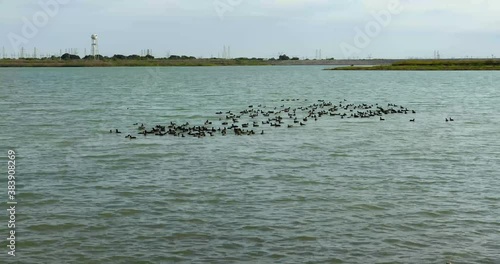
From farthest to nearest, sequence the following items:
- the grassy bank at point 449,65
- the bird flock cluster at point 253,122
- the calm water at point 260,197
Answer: the grassy bank at point 449,65
the bird flock cluster at point 253,122
the calm water at point 260,197

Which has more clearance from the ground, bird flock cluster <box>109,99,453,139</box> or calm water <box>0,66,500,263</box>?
bird flock cluster <box>109,99,453,139</box>

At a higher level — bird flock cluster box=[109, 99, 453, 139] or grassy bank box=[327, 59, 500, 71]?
grassy bank box=[327, 59, 500, 71]

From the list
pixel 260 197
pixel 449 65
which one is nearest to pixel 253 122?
pixel 260 197

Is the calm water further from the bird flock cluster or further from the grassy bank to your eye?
the grassy bank

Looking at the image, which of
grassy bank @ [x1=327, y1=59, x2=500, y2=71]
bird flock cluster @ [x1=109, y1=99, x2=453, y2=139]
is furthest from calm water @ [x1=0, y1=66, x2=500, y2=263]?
grassy bank @ [x1=327, y1=59, x2=500, y2=71]

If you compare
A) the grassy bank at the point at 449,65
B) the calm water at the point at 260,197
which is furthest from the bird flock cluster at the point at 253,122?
the grassy bank at the point at 449,65

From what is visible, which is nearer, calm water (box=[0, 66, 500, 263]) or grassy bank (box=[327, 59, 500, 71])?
calm water (box=[0, 66, 500, 263])

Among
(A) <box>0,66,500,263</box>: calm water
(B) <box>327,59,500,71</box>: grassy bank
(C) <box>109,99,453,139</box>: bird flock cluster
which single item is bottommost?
(A) <box>0,66,500,263</box>: calm water

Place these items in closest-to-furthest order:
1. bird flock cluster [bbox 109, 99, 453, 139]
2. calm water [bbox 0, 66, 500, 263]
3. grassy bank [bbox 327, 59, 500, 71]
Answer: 1. calm water [bbox 0, 66, 500, 263]
2. bird flock cluster [bbox 109, 99, 453, 139]
3. grassy bank [bbox 327, 59, 500, 71]

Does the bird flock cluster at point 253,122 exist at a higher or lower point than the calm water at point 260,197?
higher

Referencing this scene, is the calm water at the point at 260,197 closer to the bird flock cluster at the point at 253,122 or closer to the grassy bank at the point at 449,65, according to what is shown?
the bird flock cluster at the point at 253,122

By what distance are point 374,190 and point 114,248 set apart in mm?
8546

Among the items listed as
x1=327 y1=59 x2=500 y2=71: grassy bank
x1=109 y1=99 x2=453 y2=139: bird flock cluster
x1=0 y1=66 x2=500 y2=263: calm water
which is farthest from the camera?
x1=327 y1=59 x2=500 y2=71: grassy bank

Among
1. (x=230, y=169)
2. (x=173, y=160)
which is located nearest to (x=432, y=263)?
(x=230, y=169)
